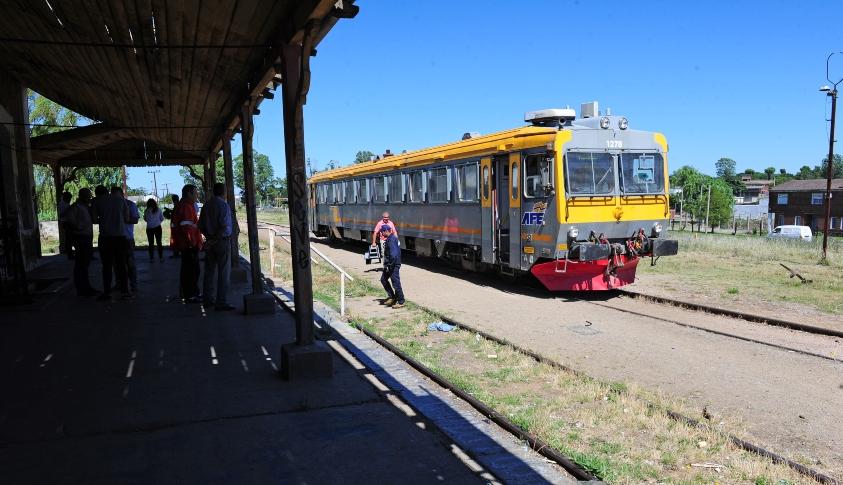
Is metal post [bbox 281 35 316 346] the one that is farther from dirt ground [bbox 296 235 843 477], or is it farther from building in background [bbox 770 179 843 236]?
building in background [bbox 770 179 843 236]

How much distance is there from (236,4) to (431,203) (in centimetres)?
1034

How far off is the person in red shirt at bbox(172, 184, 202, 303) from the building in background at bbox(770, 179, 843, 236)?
6386 centimetres

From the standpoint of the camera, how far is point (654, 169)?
1142 cm

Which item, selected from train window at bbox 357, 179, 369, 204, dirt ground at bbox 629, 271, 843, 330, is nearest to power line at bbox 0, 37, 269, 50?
dirt ground at bbox 629, 271, 843, 330

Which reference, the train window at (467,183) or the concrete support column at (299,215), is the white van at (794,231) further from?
the concrete support column at (299,215)

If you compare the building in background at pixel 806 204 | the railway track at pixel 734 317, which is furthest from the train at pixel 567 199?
the building in background at pixel 806 204

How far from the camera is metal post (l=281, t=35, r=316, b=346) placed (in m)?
5.15

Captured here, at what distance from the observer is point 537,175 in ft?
36.1

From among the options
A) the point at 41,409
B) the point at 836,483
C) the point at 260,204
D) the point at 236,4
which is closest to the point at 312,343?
the point at 41,409

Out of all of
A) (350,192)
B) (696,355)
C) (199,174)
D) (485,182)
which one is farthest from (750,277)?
(199,174)

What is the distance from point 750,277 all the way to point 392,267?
9029 mm

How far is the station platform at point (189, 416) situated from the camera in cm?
355

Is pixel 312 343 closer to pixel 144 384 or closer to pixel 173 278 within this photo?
pixel 144 384

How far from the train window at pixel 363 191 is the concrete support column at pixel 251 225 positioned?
35.9 feet
